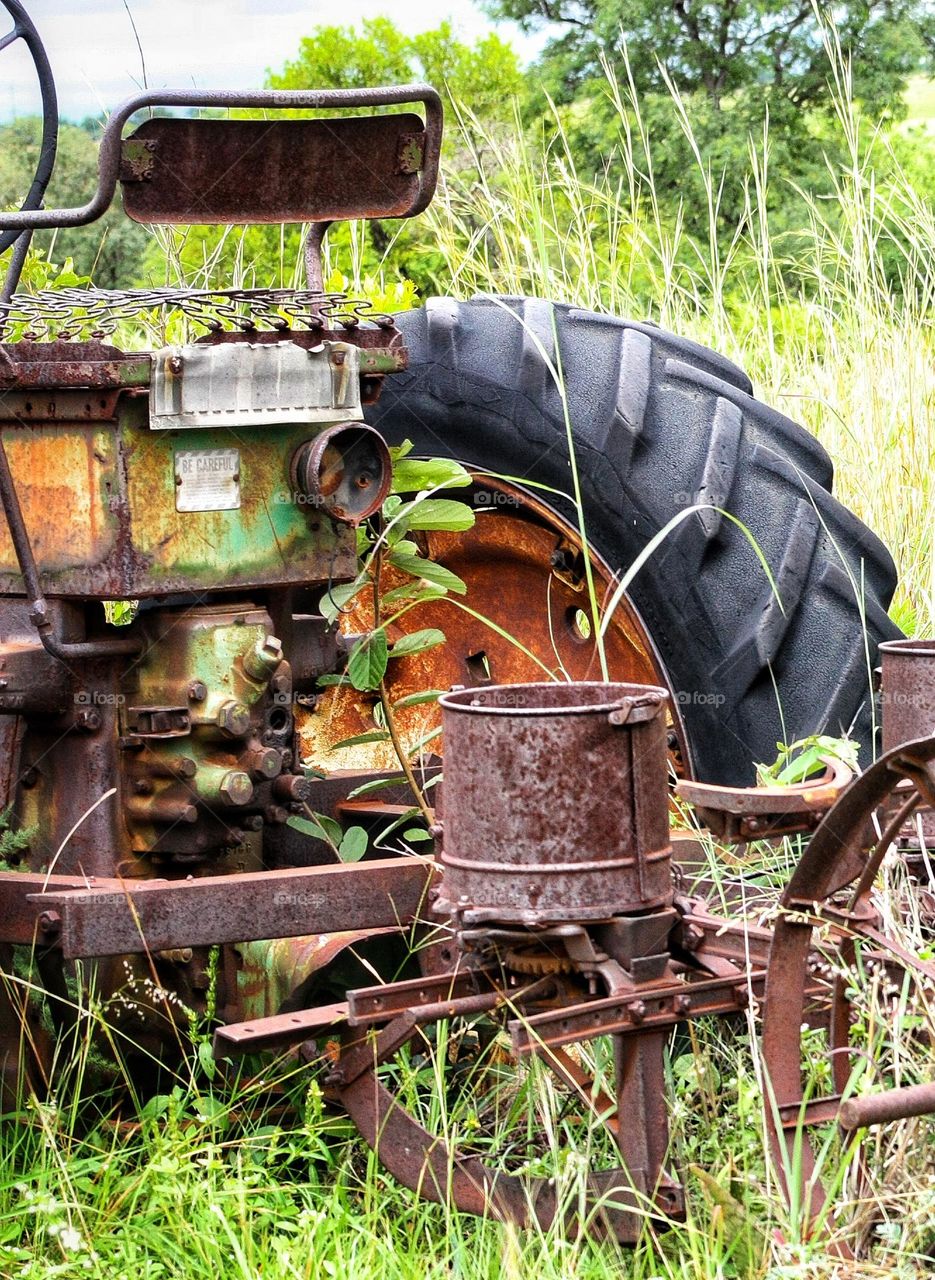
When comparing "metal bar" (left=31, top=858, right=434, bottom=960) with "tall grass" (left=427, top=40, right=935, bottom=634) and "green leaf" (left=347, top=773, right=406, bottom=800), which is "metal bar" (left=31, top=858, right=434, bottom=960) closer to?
"green leaf" (left=347, top=773, right=406, bottom=800)

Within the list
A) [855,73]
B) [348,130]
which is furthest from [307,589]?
[855,73]

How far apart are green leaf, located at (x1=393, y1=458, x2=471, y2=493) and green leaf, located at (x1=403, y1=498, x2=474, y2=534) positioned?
0.04m

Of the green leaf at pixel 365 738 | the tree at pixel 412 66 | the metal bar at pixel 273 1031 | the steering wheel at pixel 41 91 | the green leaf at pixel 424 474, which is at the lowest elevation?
the metal bar at pixel 273 1031

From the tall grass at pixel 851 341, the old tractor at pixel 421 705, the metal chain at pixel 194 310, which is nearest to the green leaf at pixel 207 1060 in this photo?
the old tractor at pixel 421 705

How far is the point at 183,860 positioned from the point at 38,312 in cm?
88

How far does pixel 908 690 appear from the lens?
96.0 inches

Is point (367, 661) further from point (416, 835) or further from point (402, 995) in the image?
point (402, 995)

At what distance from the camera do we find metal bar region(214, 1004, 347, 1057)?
232 cm

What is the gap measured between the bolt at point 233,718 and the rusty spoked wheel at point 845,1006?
0.92 m

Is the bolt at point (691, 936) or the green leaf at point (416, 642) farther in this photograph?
the green leaf at point (416, 642)

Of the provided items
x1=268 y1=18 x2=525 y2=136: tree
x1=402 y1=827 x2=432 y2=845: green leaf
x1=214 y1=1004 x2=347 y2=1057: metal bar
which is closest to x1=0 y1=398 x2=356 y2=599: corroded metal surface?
x1=402 y1=827 x2=432 y2=845: green leaf

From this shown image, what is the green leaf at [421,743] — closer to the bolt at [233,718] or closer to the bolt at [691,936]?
the bolt at [233,718]

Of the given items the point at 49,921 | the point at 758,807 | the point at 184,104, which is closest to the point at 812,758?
the point at 758,807

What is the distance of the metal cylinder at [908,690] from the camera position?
2412 millimetres
